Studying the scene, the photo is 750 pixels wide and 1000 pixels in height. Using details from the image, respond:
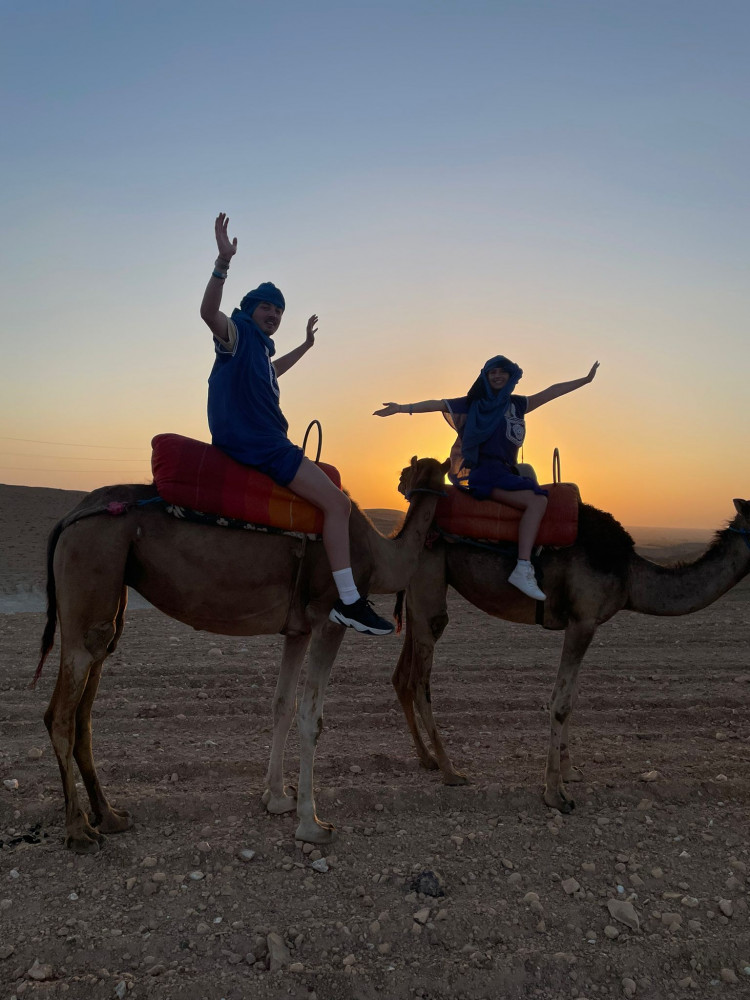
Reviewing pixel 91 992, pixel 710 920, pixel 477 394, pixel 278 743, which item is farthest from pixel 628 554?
pixel 91 992

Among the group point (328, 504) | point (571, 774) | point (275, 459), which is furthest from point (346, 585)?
point (571, 774)

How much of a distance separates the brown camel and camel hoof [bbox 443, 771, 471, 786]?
0.7 inches

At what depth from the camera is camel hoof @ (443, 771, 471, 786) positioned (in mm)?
6078

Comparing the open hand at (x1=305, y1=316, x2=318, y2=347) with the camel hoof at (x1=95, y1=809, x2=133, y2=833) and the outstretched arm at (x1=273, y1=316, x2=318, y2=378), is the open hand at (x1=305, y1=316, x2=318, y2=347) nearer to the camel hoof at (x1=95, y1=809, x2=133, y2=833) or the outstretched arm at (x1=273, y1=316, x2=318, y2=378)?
the outstretched arm at (x1=273, y1=316, x2=318, y2=378)

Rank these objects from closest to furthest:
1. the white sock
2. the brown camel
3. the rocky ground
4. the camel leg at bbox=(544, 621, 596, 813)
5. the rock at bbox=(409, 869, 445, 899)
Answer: the rocky ground
the rock at bbox=(409, 869, 445, 899)
the white sock
the camel leg at bbox=(544, 621, 596, 813)
the brown camel

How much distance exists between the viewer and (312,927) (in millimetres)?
4102

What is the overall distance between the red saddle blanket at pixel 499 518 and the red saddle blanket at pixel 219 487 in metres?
1.69

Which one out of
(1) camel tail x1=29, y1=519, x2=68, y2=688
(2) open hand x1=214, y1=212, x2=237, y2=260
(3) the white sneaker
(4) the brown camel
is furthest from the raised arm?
(3) the white sneaker

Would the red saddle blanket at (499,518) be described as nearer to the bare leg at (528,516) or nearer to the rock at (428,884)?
the bare leg at (528,516)

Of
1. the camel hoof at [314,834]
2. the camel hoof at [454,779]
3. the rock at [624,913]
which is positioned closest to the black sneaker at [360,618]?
the camel hoof at [314,834]

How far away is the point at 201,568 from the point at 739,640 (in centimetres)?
1090

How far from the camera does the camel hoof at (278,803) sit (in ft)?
18.1

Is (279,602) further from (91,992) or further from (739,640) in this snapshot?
(739,640)

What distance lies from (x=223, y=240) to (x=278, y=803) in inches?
166
